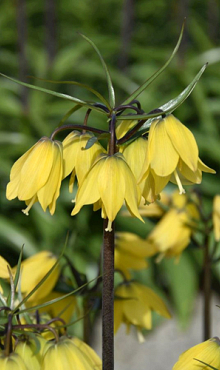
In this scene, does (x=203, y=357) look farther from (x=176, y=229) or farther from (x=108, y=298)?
(x=176, y=229)

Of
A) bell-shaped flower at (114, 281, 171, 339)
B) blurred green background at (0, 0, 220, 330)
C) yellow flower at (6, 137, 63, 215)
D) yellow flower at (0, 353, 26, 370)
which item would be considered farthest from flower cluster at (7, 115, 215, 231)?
blurred green background at (0, 0, 220, 330)

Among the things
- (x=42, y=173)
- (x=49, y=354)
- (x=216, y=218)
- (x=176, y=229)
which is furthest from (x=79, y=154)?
(x=176, y=229)

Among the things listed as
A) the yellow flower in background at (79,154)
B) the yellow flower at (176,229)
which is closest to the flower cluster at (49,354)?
the yellow flower in background at (79,154)

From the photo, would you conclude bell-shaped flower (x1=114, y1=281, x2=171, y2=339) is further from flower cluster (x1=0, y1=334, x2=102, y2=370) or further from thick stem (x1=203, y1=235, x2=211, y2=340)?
flower cluster (x1=0, y1=334, x2=102, y2=370)

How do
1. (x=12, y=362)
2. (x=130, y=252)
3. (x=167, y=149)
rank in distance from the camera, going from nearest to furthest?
(x=12, y=362), (x=167, y=149), (x=130, y=252)

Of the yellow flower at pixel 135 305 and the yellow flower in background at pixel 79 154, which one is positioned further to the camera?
the yellow flower at pixel 135 305

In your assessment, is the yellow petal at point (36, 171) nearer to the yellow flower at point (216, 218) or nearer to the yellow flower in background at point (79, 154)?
the yellow flower in background at point (79, 154)

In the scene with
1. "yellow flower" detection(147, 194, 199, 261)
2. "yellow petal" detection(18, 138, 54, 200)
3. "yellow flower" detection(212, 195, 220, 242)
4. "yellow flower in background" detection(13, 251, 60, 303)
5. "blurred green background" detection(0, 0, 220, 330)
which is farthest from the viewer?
"blurred green background" detection(0, 0, 220, 330)
